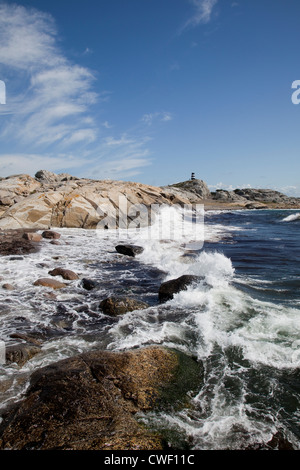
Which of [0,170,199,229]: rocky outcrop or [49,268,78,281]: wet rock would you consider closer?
[49,268,78,281]: wet rock

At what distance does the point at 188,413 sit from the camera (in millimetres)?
4375

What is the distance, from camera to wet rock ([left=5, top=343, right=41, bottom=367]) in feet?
18.8

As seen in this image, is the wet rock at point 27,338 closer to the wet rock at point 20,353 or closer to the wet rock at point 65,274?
→ the wet rock at point 20,353

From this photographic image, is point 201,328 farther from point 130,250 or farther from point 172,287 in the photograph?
point 130,250

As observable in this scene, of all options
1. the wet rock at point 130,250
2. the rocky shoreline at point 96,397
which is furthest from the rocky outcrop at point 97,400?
the wet rock at point 130,250

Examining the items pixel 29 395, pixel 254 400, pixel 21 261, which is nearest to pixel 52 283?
pixel 21 261

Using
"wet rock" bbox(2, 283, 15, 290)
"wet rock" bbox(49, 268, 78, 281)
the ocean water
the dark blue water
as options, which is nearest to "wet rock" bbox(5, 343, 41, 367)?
the ocean water

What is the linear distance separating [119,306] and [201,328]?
8.36 feet

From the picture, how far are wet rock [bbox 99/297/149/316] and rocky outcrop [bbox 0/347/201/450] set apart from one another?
285 centimetres

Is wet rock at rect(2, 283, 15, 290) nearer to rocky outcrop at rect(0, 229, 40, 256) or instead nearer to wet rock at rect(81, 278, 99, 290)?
wet rock at rect(81, 278, 99, 290)

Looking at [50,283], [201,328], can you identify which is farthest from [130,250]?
[201,328]

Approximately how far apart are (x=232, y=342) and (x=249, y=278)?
19.2ft

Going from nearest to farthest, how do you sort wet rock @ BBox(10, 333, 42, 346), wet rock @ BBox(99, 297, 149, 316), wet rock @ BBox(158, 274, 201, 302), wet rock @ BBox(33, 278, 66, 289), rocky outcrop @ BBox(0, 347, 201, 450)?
rocky outcrop @ BBox(0, 347, 201, 450) < wet rock @ BBox(10, 333, 42, 346) < wet rock @ BBox(99, 297, 149, 316) < wet rock @ BBox(158, 274, 201, 302) < wet rock @ BBox(33, 278, 66, 289)

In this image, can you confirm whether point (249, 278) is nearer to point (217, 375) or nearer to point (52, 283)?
point (217, 375)
